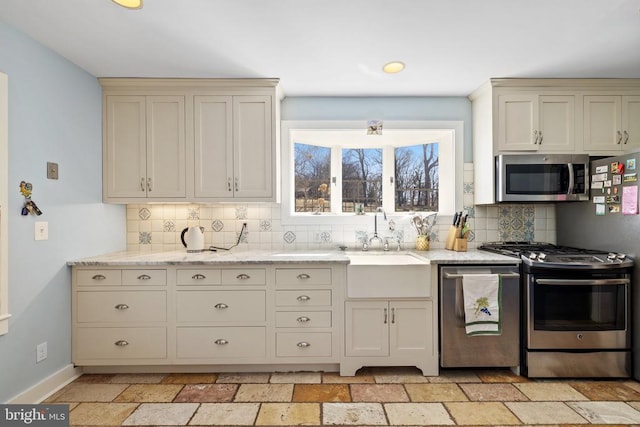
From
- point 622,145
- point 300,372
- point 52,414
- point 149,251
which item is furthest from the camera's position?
point 149,251

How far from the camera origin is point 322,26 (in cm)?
199

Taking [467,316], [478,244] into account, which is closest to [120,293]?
[467,316]

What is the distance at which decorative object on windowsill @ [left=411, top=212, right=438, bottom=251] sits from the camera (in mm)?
3047

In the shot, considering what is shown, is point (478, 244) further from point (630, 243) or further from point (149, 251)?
point (149, 251)

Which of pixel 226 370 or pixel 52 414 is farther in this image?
pixel 226 370

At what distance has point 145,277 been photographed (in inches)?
95.9

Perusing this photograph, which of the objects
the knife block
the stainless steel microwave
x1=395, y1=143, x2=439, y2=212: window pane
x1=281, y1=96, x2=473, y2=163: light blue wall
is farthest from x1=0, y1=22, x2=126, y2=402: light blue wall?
the stainless steel microwave

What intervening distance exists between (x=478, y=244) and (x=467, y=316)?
3.27 ft

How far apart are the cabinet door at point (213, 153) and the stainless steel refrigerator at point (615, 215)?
9.53ft

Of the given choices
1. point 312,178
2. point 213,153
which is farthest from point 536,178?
point 213,153

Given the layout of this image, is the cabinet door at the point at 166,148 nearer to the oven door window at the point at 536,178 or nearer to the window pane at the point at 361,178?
the window pane at the point at 361,178

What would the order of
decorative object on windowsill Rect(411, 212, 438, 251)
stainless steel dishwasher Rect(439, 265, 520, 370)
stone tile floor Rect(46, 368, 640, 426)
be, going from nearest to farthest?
1. stone tile floor Rect(46, 368, 640, 426)
2. stainless steel dishwasher Rect(439, 265, 520, 370)
3. decorative object on windowsill Rect(411, 212, 438, 251)

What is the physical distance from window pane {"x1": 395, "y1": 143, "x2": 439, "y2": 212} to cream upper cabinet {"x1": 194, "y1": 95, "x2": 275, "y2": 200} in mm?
1382

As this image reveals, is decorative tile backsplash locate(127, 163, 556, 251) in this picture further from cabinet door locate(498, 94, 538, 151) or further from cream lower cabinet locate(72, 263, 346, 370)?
cream lower cabinet locate(72, 263, 346, 370)
